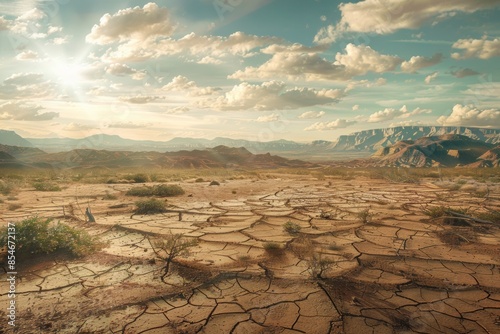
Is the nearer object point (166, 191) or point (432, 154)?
point (166, 191)

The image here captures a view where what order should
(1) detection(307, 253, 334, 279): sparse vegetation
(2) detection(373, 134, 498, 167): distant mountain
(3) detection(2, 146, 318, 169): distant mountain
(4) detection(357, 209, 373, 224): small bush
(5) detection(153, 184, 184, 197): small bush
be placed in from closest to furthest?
(1) detection(307, 253, 334, 279): sparse vegetation, (4) detection(357, 209, 373, 224): small bush, (5) detection(153, 184, 184, 197): small bush, (3) detection(2, 146, 318, 169): distant mountain, (2) detection(373, 134, 498, 167): distant mountain

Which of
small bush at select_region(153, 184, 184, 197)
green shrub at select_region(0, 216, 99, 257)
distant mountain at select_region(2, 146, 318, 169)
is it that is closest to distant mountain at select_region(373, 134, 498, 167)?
distant mountain at select_region(2, 146, 318, 169)

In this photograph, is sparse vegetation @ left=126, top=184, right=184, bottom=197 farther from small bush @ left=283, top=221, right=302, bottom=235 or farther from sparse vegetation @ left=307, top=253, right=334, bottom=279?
sparse vegetation @ left=307, top=253, right=334, bottom=279

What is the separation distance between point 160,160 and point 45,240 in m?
50.8

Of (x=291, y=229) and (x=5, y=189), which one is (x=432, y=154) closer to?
(x=291, y=229)

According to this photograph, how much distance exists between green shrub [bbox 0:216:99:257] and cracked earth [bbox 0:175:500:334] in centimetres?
22

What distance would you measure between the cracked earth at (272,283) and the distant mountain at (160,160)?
145ft

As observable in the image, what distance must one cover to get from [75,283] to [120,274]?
0.51 meters

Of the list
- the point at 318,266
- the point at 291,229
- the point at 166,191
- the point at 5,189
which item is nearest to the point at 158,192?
the point at 166,191

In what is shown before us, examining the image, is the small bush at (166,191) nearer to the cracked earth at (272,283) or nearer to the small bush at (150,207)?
the small bush at (150,207)

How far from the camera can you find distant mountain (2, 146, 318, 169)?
49819 millimetres

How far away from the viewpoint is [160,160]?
53.4 meters

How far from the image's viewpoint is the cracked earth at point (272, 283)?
2.80 m

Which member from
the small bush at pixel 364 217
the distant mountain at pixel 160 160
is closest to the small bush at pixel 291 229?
the small bush at pixel 364 217
